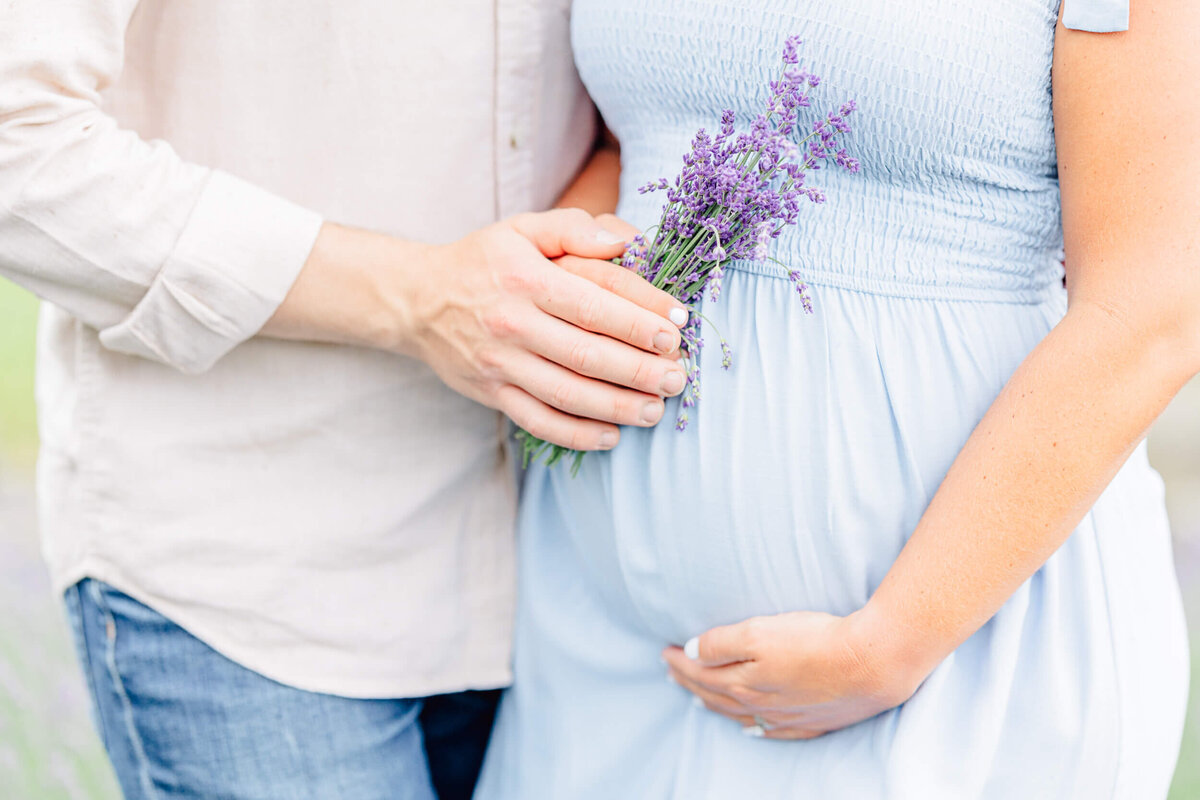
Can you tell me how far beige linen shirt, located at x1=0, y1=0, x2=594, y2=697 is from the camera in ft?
3.39

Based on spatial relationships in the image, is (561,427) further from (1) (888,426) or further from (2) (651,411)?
(1) (888,426)

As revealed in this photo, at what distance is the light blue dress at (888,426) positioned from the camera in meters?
0.95

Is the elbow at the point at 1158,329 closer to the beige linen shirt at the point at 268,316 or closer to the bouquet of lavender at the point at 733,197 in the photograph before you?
the bouquet of lavender at the point at 733,197

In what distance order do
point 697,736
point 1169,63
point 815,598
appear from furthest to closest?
point 697,736 < point 815,598 < point 1169,63

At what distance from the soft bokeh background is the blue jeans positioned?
5.83 ft

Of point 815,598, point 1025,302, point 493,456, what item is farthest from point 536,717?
point 1025,302

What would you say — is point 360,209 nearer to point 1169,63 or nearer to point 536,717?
point 536,717

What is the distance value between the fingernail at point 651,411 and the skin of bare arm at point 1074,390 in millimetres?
259

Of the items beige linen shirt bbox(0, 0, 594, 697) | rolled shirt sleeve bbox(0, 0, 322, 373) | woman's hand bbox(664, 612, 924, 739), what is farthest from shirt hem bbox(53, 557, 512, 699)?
woman's hand bbox(664, 612, 924, 739)

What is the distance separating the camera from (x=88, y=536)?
1.16 m

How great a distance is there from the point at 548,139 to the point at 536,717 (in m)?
0.81

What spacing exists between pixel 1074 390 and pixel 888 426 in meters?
0.19

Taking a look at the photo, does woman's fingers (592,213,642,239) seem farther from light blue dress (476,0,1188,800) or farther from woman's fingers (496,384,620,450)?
woman's fingers (496,384,620,450)

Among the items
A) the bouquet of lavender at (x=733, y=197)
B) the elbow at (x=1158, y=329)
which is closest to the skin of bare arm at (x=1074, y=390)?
the elbow at (x=1158, y=329)
